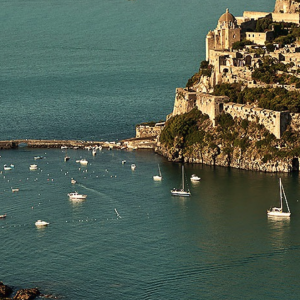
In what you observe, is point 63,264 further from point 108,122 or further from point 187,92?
point 108,122

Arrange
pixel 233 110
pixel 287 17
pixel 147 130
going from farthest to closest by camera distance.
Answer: pixel 287 17
pixel 147 130
pixel 233 110

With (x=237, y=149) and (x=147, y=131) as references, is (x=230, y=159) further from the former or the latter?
(x=147, y=131)

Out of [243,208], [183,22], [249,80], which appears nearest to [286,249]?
[243,208]

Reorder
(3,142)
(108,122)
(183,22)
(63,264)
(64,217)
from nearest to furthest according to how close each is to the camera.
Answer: (63,264) → (64,217) → (3,142) → (108,122) → (183,22)

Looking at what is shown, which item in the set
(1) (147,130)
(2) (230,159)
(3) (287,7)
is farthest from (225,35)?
(2) (230,159)

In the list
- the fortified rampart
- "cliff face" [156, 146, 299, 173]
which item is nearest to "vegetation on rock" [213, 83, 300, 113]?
the fortified rampart

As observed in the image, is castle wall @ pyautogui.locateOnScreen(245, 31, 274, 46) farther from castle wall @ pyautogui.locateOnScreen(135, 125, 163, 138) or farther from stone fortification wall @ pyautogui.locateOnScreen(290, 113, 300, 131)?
stone fortification wall @ pyautogui.locateOnScreen(290, 113, 300, 131)
